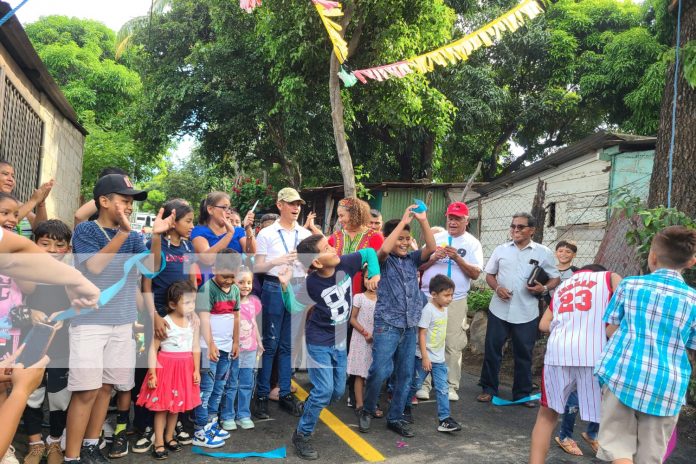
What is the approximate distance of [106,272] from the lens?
11.3ft

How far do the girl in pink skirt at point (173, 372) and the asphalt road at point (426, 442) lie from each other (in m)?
0.22

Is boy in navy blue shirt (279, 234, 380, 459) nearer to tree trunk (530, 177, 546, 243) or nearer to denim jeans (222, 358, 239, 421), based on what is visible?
denim jeans (222, 358, 239, 421)

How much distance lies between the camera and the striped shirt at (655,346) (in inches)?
114

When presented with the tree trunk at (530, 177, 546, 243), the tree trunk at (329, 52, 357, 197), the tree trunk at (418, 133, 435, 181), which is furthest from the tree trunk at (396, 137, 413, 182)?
the tree trunk at (530, 177, 546, 243)

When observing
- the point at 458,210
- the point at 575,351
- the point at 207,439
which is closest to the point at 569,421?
the point at 575,351

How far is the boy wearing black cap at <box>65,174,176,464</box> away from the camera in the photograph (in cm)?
331

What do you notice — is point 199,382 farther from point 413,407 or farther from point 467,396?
point 467,396

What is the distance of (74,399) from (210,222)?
5.80 feet

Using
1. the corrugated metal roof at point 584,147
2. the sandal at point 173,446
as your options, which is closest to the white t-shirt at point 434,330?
the sandal at point 173,446

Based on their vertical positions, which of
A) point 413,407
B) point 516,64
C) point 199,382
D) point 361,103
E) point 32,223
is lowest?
point 413,407

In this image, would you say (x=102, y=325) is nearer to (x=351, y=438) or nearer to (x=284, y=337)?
(x=284, y=337)

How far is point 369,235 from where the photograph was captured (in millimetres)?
5004

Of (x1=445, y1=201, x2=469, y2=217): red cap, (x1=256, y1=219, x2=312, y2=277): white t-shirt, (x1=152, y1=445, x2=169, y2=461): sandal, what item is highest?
(x1=445, y1=201, x2=469, y2=217): red cap

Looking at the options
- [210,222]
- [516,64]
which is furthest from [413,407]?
[516,64]
